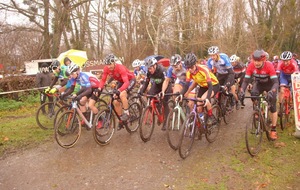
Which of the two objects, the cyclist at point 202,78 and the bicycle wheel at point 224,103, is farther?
the bicycle wheel at point 224,103

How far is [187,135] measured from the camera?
546 cm

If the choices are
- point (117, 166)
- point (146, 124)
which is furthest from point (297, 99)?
point (117, 166)

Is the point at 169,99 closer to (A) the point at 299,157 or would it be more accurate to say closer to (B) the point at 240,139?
(B) the point at 240,139

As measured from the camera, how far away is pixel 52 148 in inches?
250

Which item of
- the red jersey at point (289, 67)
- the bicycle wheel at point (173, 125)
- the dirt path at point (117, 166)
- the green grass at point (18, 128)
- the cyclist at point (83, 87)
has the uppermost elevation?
the red jersey at point (289, 67)

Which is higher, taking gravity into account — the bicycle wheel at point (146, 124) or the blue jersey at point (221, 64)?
the blue jersey at point (221, 64)

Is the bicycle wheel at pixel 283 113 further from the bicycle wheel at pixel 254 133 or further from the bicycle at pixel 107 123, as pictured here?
the bicycle at pixel 107 123

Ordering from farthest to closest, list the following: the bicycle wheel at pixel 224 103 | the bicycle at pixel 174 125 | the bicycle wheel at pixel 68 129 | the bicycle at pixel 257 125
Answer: the bicycle wheel at pixel 224 103 → the bicycle wheel at pixel 68 129 → the bicycle at pixel 174 125 → the bicycle at pixel 257 125

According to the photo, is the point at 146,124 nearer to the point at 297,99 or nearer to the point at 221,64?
the point at 221,64

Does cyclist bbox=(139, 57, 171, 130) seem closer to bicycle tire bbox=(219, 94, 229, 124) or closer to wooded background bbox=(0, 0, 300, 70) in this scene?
bicycle tire bbox=(219, 94, 229, 124)

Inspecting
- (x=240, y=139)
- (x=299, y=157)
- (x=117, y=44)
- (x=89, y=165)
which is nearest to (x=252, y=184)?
(x=299, y=157)

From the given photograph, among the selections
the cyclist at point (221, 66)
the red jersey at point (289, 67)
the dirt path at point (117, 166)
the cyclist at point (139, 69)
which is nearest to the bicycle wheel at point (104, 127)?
the dirt path at point (117, 166)

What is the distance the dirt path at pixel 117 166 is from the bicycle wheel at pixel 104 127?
0.65ft

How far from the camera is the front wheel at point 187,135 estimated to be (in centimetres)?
528
